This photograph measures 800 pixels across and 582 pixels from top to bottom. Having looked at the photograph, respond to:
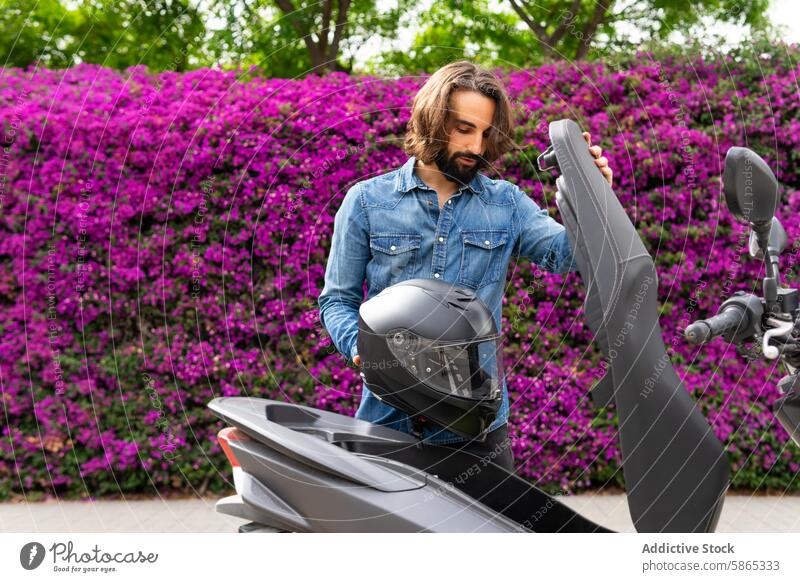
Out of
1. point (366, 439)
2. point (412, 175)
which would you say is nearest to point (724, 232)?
point (412, 175)

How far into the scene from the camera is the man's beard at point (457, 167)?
1896mm

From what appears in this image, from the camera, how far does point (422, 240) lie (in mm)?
2029

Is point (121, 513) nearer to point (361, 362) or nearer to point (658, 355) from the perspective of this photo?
point (361, 362)

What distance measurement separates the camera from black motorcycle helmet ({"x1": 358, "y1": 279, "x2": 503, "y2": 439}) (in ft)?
5.17

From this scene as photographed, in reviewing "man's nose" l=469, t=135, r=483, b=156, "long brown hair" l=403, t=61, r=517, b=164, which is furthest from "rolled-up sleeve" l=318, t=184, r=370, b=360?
"man's nose" l=469, t=135, r=483, b=156

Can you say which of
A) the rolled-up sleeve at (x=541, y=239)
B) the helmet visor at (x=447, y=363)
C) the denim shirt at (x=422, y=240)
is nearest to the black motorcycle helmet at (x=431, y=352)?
the helmet visor at (x=447, y=363)

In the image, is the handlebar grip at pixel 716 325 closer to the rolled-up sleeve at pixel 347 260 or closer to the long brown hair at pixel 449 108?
the long brown hair at pixel 449 108

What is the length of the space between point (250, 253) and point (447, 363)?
344 centimetres

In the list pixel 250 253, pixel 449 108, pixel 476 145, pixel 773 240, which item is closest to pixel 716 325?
pixel 773 240

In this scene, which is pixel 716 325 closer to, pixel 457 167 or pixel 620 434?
pixel 620 434

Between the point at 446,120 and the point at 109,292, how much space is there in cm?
350

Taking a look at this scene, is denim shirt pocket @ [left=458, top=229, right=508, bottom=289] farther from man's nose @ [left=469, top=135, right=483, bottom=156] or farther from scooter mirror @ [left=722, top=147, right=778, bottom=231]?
scooter mirror @ [left=722, top=147, right=778, bottom=231]

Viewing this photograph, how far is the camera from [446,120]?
183 cm

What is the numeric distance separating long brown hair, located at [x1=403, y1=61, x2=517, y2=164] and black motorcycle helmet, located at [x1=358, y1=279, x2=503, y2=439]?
1.43ft
